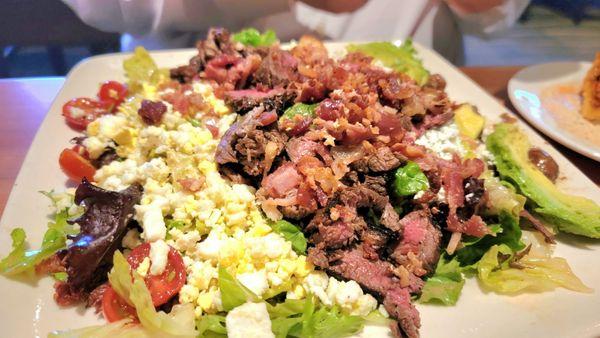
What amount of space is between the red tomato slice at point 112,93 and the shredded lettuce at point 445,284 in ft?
7.27

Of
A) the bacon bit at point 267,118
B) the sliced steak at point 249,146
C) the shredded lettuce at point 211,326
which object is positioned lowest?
the shredded lettuce at point 211,326

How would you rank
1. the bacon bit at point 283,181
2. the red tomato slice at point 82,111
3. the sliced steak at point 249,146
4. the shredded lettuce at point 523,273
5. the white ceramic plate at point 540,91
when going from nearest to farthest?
1. the shredded lettuce at point 523,273
2. the bacon bit at point 283,181
3. the sliced steak at point 249,146
4. the red tomato slice at point 82,111
5. the white ceramic plate at point 540,91

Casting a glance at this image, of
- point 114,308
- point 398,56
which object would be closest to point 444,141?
point 398,56

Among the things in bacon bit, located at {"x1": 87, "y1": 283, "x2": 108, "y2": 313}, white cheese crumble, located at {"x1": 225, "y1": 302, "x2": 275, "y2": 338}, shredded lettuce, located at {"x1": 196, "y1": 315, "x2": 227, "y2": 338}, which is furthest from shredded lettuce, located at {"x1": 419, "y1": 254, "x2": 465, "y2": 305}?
bacon bit, located at {"x1": 87, "y1": 283, "x2": 108, "y2": 313}

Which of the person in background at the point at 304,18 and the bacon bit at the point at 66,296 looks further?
the person in background at the point at 304,18

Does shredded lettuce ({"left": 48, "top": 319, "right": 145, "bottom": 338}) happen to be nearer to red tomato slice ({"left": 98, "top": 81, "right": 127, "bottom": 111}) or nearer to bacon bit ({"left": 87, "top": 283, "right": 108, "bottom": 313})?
bacon bit ({"left": 87, "top": 283, "right": 108, "bottom": 313})

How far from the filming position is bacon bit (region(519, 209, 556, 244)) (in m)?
2.27

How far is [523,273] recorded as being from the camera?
2082 mm

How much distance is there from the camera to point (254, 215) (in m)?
2.11

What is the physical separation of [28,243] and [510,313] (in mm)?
2085

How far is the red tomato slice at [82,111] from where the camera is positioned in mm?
2814

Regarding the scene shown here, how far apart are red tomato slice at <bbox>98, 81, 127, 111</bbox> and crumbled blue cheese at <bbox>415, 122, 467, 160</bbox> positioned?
1.92 m

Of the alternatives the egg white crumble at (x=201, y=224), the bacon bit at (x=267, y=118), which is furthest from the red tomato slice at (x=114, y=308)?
the bacon bit at (x=267, y=118)

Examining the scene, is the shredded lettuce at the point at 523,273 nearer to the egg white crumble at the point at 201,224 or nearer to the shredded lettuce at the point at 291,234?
the egg white crumble at the point at 201,224
